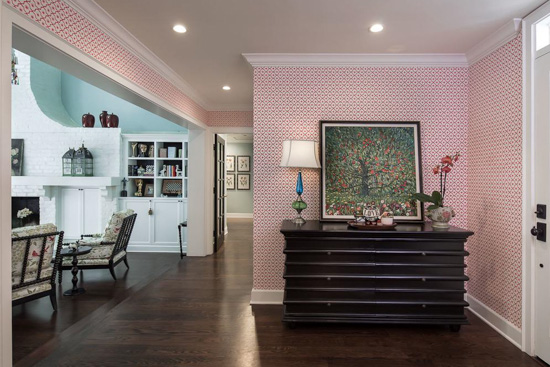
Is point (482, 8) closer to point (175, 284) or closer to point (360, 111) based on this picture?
point (360, 111)

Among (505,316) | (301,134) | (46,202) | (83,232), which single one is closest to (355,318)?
(505,316)

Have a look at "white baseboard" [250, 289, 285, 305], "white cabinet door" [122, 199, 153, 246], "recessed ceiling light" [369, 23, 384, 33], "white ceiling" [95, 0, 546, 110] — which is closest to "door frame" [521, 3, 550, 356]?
"white ceiling" [95, 0, 546, 110]

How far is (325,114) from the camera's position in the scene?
3322mm

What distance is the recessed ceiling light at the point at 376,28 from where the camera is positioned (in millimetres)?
2607

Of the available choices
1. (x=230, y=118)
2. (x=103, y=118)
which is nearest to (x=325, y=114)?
(x=230, y=118)

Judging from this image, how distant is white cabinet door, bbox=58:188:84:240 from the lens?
5543 mm

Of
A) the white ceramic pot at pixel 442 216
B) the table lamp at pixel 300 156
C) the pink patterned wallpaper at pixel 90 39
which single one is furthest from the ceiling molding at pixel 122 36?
the white ceramic pot at pixel 442 216

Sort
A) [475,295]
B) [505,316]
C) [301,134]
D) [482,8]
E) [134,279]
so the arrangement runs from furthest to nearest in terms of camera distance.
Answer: [134,279], [301,134], [475,295], [505,316], [482,8]

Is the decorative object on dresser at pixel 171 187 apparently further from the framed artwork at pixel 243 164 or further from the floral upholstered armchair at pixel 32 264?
the framed artwork at pixel 243 164

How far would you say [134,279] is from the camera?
13.8ft

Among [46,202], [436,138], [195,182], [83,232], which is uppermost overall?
[436,138]

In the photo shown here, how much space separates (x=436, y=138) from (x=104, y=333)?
3.71 metres

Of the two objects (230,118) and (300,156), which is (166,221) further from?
(300,156)

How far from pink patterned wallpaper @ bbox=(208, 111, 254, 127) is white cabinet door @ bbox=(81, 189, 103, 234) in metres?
2.47
